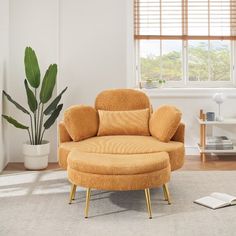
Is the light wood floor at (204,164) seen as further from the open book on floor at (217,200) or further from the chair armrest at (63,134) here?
the open book on floor at (217,200)

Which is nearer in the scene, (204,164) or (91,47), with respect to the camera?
(204,164)

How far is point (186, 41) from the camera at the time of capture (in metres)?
5.87

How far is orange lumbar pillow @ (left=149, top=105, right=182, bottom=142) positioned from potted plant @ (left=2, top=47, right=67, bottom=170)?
1.21 metres

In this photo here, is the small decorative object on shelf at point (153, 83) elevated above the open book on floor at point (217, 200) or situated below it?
above

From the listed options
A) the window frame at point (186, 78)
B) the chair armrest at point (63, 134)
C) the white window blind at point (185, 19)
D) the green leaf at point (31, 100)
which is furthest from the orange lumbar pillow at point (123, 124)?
the white window blind at point (185, 19)

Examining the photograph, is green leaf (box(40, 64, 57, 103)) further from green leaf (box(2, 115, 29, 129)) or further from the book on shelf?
the book on shelf

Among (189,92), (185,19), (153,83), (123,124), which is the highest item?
(185,19)

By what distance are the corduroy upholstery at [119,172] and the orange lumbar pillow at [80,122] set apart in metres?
0.64

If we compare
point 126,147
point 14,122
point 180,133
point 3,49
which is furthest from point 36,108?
point 180,133

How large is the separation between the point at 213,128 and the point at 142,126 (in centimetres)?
154

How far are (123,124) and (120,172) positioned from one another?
111cm

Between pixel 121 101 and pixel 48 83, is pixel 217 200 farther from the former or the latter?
pixel 48 83

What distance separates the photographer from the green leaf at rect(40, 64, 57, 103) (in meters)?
5.02

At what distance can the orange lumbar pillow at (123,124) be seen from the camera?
4.49 metres
